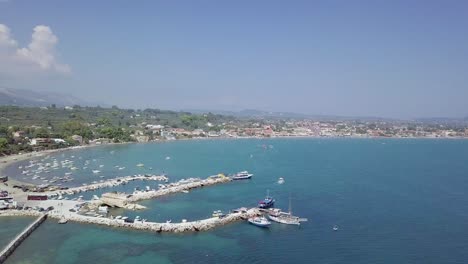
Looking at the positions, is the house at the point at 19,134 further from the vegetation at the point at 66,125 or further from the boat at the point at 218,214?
the boat at the point at 218,214

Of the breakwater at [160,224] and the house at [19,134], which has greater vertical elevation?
the house at [19,134]

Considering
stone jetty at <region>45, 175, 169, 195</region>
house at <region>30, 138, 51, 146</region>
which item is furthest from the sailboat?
house at <region>30, 138, 51, 146</region>

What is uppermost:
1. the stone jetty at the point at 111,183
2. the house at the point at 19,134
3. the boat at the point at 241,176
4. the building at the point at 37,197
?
the house at the point at 19,134

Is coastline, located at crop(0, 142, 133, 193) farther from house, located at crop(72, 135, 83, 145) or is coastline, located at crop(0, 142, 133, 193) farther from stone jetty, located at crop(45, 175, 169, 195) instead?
stone jetty, located at crop(45, 175, 169, 195)

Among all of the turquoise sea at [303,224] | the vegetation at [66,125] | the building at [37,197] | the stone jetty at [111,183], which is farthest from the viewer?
the vegetation at [66,125]

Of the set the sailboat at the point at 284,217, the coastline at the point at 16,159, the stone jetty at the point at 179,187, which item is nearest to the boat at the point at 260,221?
the sailboat at the point at 284,217

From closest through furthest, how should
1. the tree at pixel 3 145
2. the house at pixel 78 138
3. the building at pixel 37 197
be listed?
the building at pixel 37 197
the tree at pixel 3 145
the house at pixel 78 138

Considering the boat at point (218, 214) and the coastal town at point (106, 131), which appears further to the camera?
the coastal town at point (106, 131)
